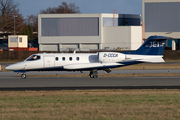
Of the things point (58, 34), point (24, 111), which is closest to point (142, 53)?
point (24, 111)

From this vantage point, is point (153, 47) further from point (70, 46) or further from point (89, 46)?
point (70, 46)

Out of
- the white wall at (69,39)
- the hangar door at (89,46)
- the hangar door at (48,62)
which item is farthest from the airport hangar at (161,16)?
the hangar door at (48,62)

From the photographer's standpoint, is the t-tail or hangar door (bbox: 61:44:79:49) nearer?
the t-tail

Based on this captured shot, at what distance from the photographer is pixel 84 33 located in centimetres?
7225

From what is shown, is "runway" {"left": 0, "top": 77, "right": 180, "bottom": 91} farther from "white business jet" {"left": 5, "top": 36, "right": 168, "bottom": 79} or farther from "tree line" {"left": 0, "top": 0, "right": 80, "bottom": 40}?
"tree line" {"left": 0, "top": 0, "right": 80, "bottom": 40}

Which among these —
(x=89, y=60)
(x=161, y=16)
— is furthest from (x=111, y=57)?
(x=161, y=16)

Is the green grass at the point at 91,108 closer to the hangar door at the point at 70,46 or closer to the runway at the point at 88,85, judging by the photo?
the runway at the point at 88,85

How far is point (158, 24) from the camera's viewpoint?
6825 centimetres

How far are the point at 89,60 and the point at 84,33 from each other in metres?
45.2

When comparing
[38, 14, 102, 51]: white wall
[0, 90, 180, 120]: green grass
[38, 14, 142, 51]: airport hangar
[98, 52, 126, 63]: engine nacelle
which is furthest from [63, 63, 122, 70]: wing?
[38, 14, 102, 51]: white wall

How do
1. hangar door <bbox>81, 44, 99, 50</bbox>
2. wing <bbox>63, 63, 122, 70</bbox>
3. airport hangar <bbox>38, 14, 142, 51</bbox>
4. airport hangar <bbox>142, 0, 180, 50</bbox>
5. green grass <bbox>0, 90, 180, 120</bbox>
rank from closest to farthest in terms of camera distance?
green grass <bbox>0, 90, 180, 120</bbox> → wing <bbox>63, 63, 122, 70</bbox> → airport hangar <bbox>142, 0, 180, 50</bbox> → airport hangar <bbox>38, 14, 142, 51</bbox> → hangar door <bbox>81, 44, 99, 50</bbox>

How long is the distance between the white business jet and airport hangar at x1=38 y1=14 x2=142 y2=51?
142 feet

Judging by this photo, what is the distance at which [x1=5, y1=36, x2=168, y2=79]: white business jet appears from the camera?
87.9 ft

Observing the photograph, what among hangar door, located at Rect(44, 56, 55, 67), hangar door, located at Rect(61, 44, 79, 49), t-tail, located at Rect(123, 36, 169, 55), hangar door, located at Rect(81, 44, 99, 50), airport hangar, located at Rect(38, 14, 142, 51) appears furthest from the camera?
hangar door, located at Rect(61, 44, 79, 49)
